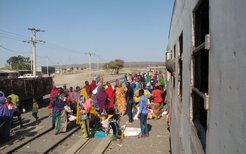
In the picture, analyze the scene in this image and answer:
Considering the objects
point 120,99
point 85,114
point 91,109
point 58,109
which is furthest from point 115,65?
point 85,114

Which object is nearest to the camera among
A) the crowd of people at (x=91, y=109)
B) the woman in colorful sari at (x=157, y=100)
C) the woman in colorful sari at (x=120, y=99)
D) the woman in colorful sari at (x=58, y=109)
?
the crowd of people at (x=91, y=109)

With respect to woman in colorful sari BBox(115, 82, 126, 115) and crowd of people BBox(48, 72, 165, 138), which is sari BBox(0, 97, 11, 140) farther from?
woman in colorful sari BBox(115, 82, 126, 115)

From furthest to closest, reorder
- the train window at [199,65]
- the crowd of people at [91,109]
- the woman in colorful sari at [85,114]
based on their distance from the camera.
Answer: the woman in colorful sari at [85,114] < the crowd of people at [91,109] < the train window at [199,65]

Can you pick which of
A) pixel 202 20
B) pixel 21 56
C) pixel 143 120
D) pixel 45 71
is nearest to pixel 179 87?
pixel 202 20

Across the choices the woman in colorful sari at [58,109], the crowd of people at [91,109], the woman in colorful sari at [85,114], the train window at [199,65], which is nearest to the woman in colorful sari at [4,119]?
the crowd of people at [91,109]

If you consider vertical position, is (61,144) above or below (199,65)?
below

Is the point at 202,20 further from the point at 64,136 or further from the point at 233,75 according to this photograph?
the point at 64,136

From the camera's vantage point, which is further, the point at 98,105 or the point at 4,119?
the point at 98,105

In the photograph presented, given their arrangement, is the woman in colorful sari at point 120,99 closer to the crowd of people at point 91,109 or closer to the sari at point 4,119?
the crowd of people at point 91,109

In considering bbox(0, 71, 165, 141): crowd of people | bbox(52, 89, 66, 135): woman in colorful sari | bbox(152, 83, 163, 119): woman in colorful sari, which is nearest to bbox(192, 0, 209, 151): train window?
bbox(0, 71, 165, 141): crowd of people

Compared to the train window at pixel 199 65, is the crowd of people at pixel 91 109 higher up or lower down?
lower down

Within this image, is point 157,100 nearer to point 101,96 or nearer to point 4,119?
point 101,96

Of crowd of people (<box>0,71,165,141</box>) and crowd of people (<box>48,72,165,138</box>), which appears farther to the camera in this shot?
crowd of people (<box>48,72,165,138</box>)

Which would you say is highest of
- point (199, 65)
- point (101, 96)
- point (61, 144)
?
point (199, 65)
